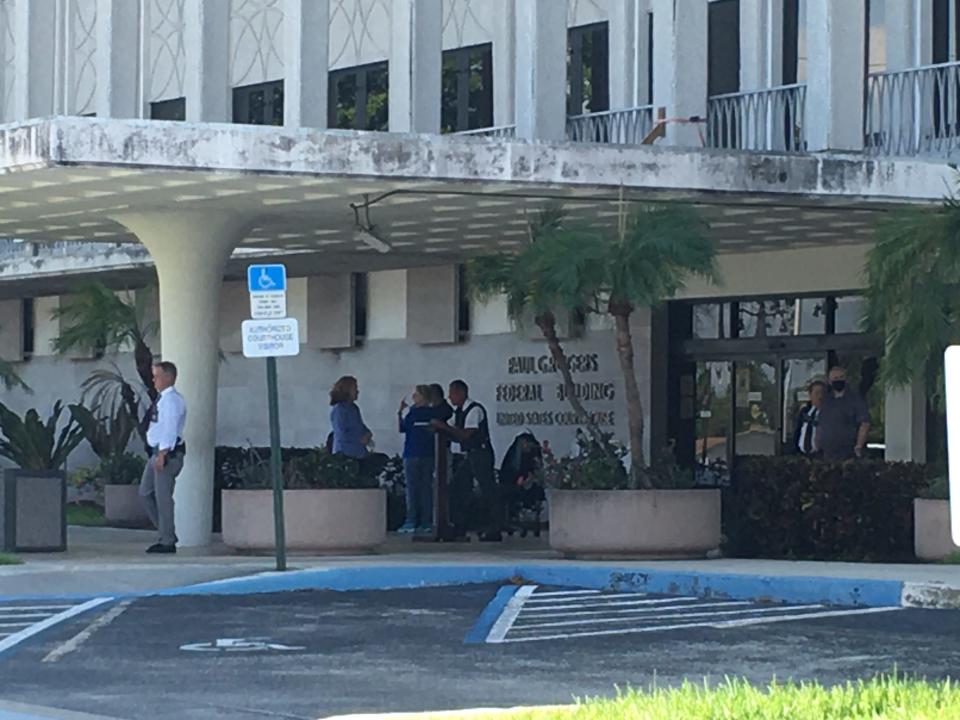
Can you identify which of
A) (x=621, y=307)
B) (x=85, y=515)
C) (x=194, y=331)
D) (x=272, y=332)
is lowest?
(x=85, y=515)

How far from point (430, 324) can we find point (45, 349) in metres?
10.1

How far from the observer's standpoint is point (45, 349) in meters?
36.2

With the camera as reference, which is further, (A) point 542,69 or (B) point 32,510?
(A) point 542,69

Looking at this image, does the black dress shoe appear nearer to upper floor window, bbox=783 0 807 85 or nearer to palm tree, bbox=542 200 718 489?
palm tree, bbox=542 200 718 489

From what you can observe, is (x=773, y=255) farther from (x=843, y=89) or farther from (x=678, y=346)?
(x=843, y=89)

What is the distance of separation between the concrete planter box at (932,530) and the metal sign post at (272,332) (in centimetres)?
547

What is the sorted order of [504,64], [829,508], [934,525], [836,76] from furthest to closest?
1. [504,64]
2. [836,76]
3. [829,508]
4. [934,525]

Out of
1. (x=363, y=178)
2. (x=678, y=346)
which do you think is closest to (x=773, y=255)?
(x=678, y=346)

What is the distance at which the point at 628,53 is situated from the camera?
25.6 m

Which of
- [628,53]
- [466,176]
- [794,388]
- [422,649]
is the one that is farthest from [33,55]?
[422,649]

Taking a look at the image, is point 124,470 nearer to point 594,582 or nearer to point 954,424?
point 594,582

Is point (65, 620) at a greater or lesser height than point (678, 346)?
lesser

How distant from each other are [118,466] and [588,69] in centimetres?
781

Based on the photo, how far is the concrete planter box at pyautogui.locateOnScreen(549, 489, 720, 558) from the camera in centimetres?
1903
